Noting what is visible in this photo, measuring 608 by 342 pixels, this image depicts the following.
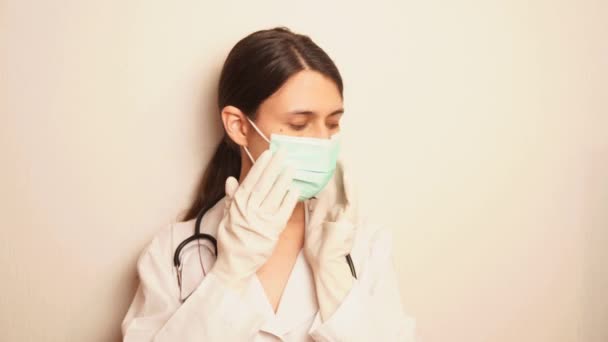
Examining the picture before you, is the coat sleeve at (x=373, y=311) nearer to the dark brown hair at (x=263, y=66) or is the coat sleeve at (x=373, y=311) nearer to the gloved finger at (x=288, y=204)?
the gloved finger at (x=288, y=204)

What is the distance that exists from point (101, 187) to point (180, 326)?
19.2 inches

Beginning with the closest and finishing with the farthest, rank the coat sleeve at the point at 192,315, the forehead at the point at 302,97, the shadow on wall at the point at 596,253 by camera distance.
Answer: the coat sleeve at the point at 192,315
the forehead at the point at 302,97
the shadow on wall at the point at 596,253

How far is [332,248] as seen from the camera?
4.22ft

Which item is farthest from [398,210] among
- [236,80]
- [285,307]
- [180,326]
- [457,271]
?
[180,326]

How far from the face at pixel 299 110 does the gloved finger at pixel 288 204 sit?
14 centimetres

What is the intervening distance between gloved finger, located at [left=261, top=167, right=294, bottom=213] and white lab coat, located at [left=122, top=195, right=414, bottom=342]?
202 mm

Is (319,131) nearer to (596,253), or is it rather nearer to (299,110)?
(299,110)

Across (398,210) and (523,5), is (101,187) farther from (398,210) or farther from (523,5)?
(523,5)

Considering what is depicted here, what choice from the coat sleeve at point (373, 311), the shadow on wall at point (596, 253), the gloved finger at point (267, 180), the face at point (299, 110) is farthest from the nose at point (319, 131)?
the shadow on wall at point (596, 253)

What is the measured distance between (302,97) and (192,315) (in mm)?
563

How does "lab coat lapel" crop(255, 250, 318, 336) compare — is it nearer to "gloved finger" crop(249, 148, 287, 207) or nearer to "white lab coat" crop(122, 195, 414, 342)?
"white lab coat" crop(122, 195, 414, 342)

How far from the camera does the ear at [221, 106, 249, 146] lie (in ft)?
4.34

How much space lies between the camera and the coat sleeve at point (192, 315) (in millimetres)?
1145

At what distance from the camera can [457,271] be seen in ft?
5.86
